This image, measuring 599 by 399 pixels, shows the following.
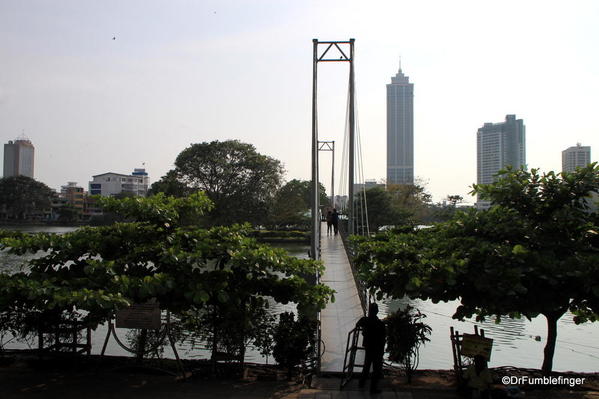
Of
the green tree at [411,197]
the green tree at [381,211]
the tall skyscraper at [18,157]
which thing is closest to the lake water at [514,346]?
the green tree at [381,211]

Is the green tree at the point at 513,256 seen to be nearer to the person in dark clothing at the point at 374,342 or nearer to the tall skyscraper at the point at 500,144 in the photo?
the person in dark clothing at the point at 374,342

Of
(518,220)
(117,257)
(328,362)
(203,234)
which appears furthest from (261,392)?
(518,220)

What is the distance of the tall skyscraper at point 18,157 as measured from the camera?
142 metres

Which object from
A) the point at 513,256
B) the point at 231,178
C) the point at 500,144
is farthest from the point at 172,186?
the point at 500,144

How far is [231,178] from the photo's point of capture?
129 feet

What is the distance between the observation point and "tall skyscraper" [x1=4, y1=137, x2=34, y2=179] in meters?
142

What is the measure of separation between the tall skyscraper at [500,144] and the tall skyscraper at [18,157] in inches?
4630

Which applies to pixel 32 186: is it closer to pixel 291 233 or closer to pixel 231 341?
pixel 291 233

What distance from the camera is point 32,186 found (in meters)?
58.6

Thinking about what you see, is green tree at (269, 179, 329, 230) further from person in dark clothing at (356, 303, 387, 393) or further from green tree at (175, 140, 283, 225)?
person in dark clothing at (356, 303, 387, 393)

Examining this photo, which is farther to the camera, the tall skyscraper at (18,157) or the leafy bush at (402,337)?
the tall skyscraper at (18,157)

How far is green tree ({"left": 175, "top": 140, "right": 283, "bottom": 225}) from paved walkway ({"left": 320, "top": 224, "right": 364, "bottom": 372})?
22.2 meters

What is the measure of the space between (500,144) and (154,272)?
346 ft

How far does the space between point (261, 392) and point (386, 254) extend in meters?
2.23
